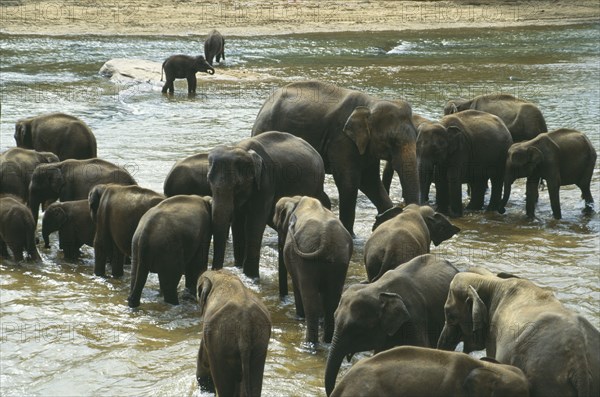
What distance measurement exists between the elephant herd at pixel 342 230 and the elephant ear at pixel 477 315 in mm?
14

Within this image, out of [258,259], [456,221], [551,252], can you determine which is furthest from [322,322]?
[456,221]

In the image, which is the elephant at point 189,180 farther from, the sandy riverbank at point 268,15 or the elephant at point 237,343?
Result: the sandy riverbank at point 268,15

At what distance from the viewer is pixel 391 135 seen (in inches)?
488

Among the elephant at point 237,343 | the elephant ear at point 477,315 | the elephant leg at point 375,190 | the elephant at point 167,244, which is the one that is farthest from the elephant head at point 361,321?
the elephant leg at point 375,190

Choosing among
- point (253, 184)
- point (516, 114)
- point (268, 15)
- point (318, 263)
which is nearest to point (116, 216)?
point (253, 184)

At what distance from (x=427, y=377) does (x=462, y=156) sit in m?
7.94

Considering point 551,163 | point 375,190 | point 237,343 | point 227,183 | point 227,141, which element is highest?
point 227,183

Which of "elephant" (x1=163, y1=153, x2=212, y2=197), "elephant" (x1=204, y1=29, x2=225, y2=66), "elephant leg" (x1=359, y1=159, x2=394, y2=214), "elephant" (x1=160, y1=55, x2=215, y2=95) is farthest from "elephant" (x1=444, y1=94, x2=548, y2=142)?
"elephant" (x1=204, y1=29, x2=225, y2=66)

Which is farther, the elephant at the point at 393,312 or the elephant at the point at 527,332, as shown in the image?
the elephant at the point at 393,312

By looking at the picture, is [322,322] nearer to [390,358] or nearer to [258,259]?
[258,259]

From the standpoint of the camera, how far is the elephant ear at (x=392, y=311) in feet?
25.5

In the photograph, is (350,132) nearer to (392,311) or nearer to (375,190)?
(375,190)

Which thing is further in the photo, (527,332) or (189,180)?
(189,180)

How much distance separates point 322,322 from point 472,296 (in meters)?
2.12
